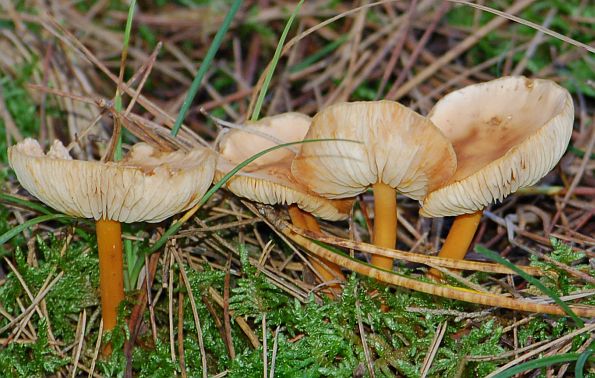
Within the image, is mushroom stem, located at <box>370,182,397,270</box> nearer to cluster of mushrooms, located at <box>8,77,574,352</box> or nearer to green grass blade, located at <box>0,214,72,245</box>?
cluster of mushrooms, located at <box>8,77,574,352</box>

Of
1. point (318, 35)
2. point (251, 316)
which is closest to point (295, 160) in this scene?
point (251, 316)

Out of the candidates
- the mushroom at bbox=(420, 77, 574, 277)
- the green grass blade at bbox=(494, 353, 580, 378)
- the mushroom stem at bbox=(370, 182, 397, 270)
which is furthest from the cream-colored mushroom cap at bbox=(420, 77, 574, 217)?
the green grass blade at bbox=(494, 353, 580, 378)

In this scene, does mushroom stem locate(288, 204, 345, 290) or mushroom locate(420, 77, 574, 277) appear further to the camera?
mushroom stem locate(288, 204, 345, 290)

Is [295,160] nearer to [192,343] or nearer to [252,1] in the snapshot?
[192,343]

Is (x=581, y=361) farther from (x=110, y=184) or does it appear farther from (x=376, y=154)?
(x=110, y=184)

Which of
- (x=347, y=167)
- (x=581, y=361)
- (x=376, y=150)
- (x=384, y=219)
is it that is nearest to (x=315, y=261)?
(x=384, y=219)

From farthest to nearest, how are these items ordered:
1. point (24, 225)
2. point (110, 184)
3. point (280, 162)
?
point (280, 162), point (24, 225), point (110, 184)
